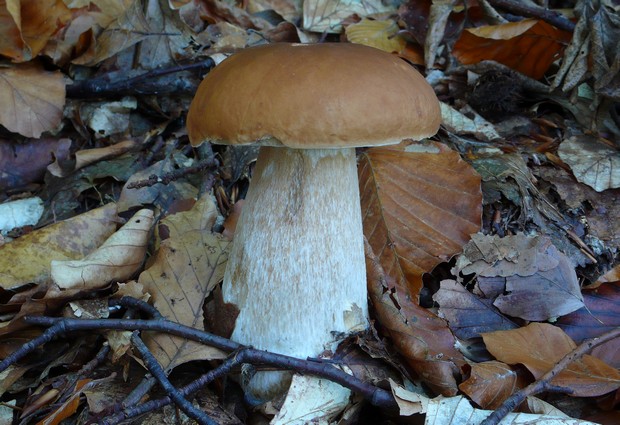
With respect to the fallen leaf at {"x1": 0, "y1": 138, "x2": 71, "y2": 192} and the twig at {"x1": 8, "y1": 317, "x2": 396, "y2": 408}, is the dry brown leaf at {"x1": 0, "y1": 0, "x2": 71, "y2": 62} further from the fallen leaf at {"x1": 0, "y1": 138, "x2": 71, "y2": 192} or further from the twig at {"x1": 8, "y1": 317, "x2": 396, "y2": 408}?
the twig at {"x1": 8, "y1": 317, "x2": 396, "y2": 408}

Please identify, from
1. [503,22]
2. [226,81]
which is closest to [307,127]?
[226,81]

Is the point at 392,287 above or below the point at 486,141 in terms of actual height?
below

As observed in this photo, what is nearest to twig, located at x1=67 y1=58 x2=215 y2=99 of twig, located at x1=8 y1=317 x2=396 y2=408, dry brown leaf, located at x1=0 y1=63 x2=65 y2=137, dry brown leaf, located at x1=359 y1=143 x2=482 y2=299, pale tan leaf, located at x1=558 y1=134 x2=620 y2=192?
dry brown leaf, located at x1=0 y1=63 x2=65 y2=137

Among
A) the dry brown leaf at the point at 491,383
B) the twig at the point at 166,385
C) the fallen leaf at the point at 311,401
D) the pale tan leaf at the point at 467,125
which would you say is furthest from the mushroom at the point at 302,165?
the pale tan leaf at the point at 467,125

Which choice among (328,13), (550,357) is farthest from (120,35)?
(550,357)

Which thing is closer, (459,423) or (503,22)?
(459,423)

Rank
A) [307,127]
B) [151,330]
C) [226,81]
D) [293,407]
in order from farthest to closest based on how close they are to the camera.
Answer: [151,330]
[293,407]
[226,81]
[307,127]

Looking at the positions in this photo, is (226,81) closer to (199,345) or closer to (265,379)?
(199,345)
